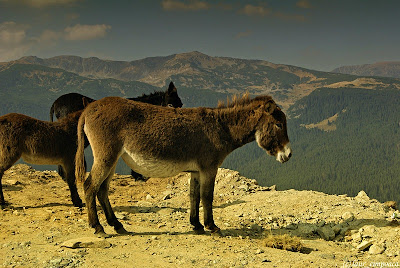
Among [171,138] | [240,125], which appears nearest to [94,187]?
[171,138]

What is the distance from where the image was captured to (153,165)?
332 inches

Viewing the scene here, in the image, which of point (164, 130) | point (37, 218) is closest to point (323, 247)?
point (164, 130)

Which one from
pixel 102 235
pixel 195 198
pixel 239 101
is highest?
pixel 239 101

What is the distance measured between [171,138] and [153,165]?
840 mm

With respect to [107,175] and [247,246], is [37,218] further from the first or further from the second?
[247,246]

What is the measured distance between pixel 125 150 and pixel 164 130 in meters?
1.12

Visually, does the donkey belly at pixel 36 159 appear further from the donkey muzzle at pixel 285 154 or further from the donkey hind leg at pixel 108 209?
the donkey muzzle at pixel 285 154

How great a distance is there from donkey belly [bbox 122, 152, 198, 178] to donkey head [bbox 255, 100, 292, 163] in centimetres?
240

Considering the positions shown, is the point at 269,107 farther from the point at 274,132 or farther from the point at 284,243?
the point at 284,243

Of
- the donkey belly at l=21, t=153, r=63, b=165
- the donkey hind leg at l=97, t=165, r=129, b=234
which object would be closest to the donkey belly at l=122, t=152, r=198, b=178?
the donkey hind leg at l=97, t=165, r=129, b=234

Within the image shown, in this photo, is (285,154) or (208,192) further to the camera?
(285,154)

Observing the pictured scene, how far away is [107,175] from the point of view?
8.38 metres

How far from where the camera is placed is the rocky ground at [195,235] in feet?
23.8

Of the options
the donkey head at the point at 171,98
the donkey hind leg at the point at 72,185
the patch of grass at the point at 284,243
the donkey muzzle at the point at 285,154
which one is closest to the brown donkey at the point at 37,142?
the donkey hind leg at the point at 72,185
